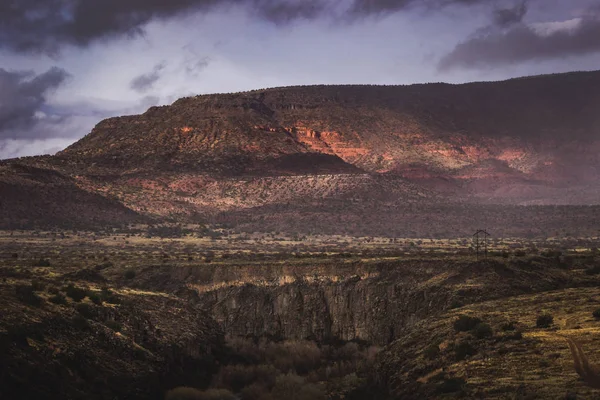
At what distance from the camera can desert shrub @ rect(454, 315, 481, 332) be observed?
105 ft

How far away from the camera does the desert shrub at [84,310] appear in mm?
31359

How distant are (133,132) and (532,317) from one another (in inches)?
5514

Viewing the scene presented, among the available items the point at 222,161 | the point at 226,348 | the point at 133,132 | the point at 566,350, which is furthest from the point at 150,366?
the point at 133,132

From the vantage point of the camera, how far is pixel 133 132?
166 meters

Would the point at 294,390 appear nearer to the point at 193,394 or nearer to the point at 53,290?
the point at 193,394

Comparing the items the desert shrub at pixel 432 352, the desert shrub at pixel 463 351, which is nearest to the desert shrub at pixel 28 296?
the desert shrub at pixel 432 352

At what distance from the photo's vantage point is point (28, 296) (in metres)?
30.4

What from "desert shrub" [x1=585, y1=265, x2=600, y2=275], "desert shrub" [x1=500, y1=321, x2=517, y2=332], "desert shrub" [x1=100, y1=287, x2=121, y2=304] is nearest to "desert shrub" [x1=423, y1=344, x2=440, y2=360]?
"desert shrub" [x1=500, y1=321, x2=517, y2=332]

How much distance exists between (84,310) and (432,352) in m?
12.8

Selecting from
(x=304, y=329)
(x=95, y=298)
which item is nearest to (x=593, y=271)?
(x=304, y=329)

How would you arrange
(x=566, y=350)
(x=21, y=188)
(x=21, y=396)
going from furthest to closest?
(x=21, y=188), (x=566, y=350), (x=21, y=396)

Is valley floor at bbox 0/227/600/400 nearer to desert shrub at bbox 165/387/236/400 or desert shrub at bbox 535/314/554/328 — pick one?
desert shrub at bbox 165/387/236/400

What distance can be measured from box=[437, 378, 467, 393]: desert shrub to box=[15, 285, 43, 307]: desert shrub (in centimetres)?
1453

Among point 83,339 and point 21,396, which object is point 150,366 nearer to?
point 83,339
